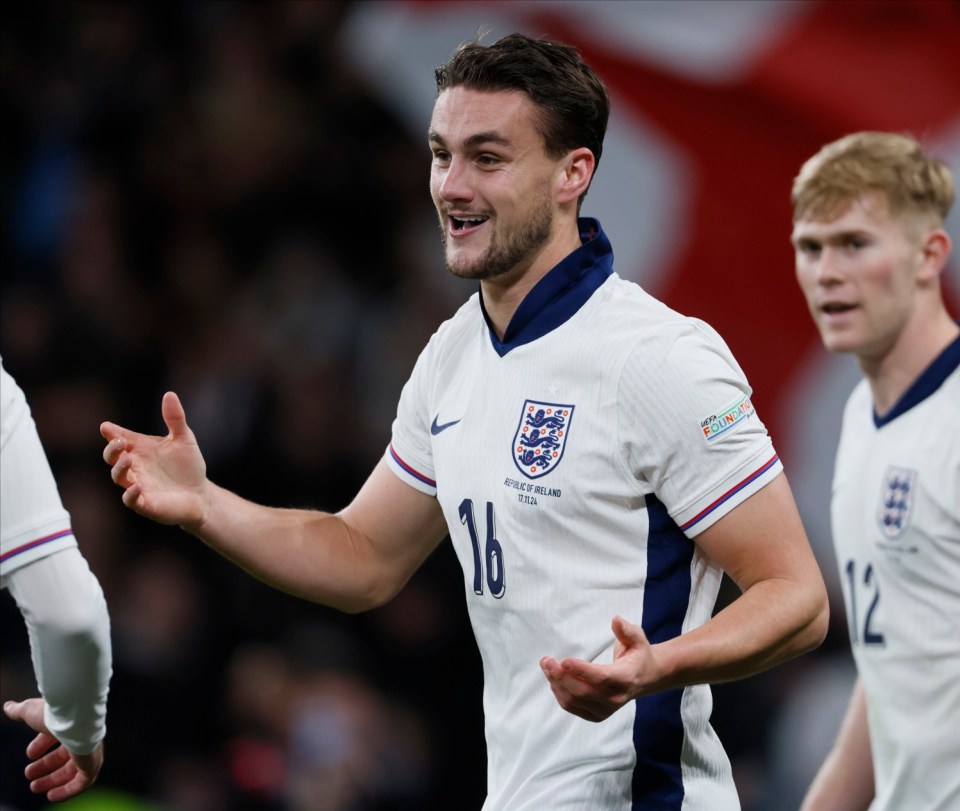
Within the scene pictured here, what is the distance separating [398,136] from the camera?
9125 millimetres

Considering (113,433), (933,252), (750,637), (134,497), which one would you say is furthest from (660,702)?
(933,252)

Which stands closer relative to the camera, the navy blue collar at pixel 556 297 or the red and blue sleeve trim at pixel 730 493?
the red and blue sleeve trim at pixel 730 493

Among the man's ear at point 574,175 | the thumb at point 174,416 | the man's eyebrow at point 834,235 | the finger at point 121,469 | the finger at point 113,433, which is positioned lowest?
the finger at point 121,469

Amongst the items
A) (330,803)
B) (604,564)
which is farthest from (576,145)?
(330,803)

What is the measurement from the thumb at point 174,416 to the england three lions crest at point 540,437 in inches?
30.9

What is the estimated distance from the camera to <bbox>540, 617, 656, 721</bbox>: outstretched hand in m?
2.86

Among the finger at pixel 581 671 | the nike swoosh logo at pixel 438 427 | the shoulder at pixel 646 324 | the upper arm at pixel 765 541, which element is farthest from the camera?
the nike swoosh logo at pixel 438 427

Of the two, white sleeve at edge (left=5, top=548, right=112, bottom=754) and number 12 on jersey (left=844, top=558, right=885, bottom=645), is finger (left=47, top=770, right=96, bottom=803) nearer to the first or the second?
white sleeve at edge (left=5, top=548, right=112, bottom=754)

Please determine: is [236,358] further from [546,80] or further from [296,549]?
[546,80]

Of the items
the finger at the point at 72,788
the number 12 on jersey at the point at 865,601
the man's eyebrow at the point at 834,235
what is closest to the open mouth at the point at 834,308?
the man's eyebrow at the point at 834,235

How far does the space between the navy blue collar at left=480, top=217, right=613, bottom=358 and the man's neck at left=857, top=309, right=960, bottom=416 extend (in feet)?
5.32

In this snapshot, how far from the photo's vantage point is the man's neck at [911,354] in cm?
503

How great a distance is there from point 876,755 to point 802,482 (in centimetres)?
250

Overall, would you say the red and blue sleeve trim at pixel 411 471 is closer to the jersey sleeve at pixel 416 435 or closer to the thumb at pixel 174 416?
the jersey sleeve at pixel 416 435
